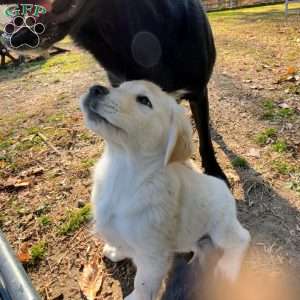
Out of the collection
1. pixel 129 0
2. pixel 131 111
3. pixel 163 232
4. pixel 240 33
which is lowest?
pixel 240 33

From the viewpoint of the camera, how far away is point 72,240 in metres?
2.18

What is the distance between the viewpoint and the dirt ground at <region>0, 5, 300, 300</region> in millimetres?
1979

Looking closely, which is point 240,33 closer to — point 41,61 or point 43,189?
point 41,61

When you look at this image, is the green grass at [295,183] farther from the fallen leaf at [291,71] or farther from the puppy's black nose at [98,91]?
the fallen leaf at [291,71]

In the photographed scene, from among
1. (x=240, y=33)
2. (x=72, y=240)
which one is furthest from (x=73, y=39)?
(x=240, y=33)

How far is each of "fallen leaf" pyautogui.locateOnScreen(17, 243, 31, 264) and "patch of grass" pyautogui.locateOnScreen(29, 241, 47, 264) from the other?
0.02 metres

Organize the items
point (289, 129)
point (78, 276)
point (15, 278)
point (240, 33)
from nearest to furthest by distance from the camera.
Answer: point (15, 278), point (78, 276), point (289, 129), point (240, 33)

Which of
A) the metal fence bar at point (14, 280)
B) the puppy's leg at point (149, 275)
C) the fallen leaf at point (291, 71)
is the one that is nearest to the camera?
the metal fence bar at point (14, 280)

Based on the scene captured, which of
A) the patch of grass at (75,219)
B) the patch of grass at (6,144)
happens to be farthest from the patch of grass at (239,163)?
the patch of grass at (6,144)

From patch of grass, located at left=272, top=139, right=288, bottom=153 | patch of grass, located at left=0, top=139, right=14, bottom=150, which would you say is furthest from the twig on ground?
patch of grass, located at left=272, top=139, right=288, bottom=153

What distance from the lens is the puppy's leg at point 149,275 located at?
5.24ft

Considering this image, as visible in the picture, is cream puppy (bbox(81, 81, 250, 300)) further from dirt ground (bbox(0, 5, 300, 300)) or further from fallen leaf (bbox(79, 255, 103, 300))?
dirt ground (bbox(0, 5, 300, 300))

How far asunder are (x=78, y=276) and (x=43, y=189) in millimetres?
843

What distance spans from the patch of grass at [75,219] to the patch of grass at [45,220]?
100 millimetres
